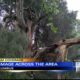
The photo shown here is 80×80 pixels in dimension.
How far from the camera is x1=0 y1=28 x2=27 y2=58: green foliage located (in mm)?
11214

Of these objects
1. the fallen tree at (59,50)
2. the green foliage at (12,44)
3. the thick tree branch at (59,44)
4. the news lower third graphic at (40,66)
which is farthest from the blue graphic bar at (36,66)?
the thick tree branch at (59,44)

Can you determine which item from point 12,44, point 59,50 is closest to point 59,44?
point 59,50

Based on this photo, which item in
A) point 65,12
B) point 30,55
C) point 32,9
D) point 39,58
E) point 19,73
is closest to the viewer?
point 19,73

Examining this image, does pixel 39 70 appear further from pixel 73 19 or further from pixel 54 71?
pixel 73 19

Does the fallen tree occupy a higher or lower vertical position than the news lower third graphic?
higher

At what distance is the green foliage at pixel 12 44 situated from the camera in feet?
36.8

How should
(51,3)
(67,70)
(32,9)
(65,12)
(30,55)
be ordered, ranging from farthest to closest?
1. (65,12)
2. (32,9)
3. (51,3)
4. (30,55)
5. (67,70)

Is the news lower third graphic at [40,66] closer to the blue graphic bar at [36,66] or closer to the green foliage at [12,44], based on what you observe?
the blue graphic bar at [36,66]

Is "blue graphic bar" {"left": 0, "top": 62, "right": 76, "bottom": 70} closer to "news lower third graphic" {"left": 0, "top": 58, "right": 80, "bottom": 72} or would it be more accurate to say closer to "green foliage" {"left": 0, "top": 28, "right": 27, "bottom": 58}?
"news lower third graphic" {"left": 0, "top": 58, "right": 80, "bottom": 72}

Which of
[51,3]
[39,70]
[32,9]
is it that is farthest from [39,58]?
[32,9]

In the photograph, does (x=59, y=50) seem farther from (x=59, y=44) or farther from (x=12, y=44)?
(x=12, y=44)

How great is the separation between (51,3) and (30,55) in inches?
117

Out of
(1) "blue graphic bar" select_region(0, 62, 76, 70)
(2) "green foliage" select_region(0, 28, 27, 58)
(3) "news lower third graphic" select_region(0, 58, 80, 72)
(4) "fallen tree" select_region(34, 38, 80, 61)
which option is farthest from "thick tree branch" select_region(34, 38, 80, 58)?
(1) "blue graphic bar" select_region(0, 62, 76, 70)

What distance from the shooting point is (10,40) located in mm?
11859
